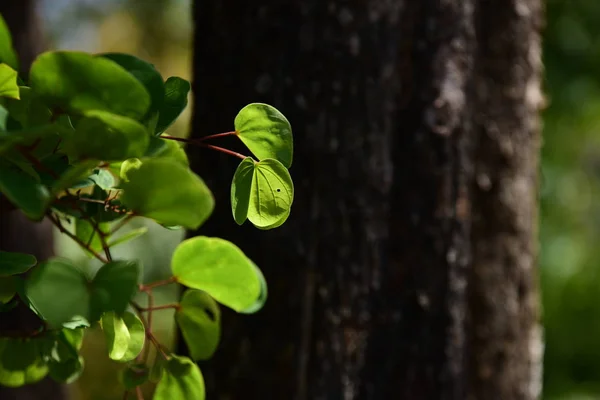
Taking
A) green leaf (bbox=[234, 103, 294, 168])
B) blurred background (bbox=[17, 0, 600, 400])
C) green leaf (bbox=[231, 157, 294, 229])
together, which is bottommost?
blurred background (bbox=[17, 0, 600, 400])

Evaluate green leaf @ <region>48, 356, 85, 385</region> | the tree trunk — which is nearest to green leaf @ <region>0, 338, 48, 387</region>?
green leaf @ <region>48, 356, 85, 385</region>

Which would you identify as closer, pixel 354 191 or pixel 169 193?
pixel 169 193

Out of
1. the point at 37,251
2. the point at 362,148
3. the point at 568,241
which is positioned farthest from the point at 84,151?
the point at 568,241

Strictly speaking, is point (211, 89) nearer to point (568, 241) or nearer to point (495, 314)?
point (495, 314)

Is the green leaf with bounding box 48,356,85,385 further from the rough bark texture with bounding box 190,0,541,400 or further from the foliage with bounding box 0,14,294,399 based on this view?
the rough bark texture with bounding box 190,0,541,400

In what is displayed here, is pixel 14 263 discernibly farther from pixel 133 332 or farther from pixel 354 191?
pixel 354 191

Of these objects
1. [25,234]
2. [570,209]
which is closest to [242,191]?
[25,234]
